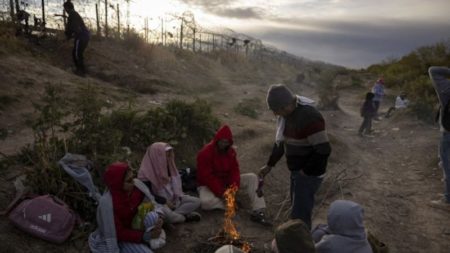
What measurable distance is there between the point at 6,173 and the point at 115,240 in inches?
67.1

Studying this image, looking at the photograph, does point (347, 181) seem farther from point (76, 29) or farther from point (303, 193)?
point (76, 29)

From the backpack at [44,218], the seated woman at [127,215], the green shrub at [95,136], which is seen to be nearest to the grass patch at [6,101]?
the green shrub at [95,136]

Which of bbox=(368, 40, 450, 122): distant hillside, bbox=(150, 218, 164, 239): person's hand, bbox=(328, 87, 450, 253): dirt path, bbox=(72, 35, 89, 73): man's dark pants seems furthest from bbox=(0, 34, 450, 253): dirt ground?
bbox=(368, 40, 450, 122): distant hillside

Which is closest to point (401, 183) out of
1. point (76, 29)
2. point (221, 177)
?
point (221, 177)

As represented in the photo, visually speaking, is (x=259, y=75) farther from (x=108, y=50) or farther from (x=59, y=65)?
(x=59, y=65)

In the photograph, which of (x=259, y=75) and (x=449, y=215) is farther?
(x=259, y=75)

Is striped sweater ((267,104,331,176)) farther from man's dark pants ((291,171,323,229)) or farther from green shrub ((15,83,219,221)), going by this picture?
green shrub ((15,83,219,221))

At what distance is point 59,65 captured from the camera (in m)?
11.2

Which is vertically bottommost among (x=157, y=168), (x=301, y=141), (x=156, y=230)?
(x=156, y=230)

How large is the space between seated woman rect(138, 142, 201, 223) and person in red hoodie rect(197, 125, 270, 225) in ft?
0.92

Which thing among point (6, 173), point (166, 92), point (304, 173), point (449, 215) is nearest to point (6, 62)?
point (166, 92)

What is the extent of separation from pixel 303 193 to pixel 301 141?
1.89 feet

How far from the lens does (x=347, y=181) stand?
23.5 feet

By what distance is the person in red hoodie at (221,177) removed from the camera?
516cm
